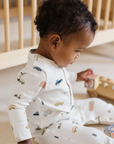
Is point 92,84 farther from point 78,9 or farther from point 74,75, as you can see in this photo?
point 78,9

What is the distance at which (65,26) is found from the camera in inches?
24.4

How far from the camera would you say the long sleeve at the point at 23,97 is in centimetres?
62

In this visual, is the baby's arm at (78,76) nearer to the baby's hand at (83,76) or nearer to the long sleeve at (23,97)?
the baby's hand at (83,76)

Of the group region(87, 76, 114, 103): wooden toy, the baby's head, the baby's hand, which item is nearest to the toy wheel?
region(87, 76, 114, 103): wooden toy

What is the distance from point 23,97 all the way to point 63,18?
0.25 m

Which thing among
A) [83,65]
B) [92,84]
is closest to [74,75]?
[92,84]

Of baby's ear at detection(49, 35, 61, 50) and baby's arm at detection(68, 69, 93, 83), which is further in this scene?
baby's arm at detection(68, 69, 93, 83)

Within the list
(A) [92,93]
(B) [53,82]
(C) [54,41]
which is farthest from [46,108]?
(A) [92,93]

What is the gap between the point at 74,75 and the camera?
3.03 feet

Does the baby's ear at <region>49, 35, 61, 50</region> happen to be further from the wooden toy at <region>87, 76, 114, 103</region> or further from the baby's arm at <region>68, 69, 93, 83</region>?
the wooden toy at <region>87, 76, 114, 103</region>

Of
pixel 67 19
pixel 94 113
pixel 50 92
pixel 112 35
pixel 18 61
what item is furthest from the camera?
pixel 112 35

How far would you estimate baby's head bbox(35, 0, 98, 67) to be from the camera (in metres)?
0.62

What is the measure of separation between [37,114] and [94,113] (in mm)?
285

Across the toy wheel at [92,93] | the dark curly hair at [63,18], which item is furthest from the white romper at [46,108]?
the toy wheel at [92,93]
